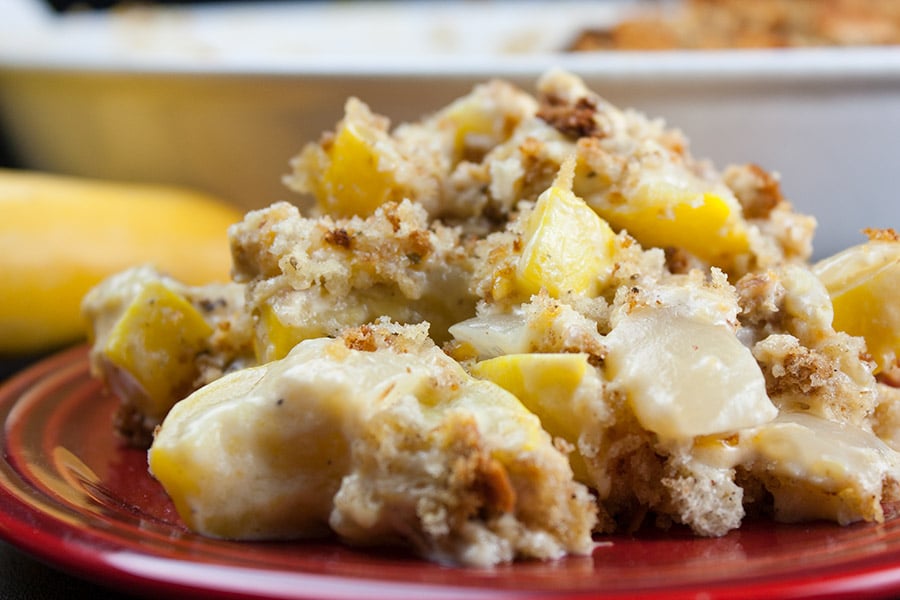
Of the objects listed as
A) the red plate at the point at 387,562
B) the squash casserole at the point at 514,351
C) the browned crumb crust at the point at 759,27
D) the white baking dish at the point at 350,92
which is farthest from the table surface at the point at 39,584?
the browned crumb crust at the point at 759,27

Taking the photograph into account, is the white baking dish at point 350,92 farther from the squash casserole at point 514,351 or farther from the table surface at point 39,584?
the table surface at point 39,584

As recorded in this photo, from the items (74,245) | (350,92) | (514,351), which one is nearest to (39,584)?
(514,351)

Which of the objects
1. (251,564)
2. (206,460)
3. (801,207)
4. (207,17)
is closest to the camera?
(251,564)

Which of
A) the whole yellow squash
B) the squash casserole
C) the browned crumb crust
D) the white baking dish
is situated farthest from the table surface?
the browned crumb crust

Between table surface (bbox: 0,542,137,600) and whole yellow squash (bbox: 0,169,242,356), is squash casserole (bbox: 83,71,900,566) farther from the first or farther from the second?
whole yellow squash (bbox: 0,169,242,356)

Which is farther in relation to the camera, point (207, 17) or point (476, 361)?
point (207, 17)

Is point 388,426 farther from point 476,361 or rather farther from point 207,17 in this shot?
point 207,17

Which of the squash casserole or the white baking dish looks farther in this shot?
the white baking dish

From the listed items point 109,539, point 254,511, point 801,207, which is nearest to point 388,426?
point 254,511
